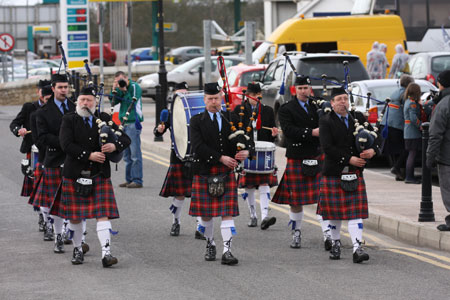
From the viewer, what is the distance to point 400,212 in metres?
12.2

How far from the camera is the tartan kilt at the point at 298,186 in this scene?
429 inches

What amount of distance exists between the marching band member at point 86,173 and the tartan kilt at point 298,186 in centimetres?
211

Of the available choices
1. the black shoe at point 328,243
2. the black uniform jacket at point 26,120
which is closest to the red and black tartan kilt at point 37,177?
the black uniform jacket at point 26,120

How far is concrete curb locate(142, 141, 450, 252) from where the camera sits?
1062 centimetres

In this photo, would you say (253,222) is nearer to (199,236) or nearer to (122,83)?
(199,236)

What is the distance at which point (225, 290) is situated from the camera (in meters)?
8.55

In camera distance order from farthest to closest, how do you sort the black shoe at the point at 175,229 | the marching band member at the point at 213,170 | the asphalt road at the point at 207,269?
the black shoe at the point at 175,229 < the marching band member at the point at 213,170 < the asphalt road at the point at 207,269

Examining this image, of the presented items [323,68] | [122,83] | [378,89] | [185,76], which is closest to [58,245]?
[122,83]

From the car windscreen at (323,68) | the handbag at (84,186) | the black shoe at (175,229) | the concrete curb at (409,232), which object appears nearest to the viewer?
the handbag at (84,186)

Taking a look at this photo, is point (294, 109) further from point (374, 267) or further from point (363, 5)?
point (363, 5)

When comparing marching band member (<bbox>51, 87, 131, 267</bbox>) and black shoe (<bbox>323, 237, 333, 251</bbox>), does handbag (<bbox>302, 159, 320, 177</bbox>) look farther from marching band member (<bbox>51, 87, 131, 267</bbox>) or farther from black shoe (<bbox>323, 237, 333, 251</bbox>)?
marching band member (<bbox>51, 87, 131, 267</bbox>)

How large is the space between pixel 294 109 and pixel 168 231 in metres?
2.31

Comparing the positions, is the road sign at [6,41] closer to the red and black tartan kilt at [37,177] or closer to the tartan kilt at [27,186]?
the tartan kilt at [27,186]

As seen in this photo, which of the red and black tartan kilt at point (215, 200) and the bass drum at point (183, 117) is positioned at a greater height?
the bass drum at point (183, 117)
